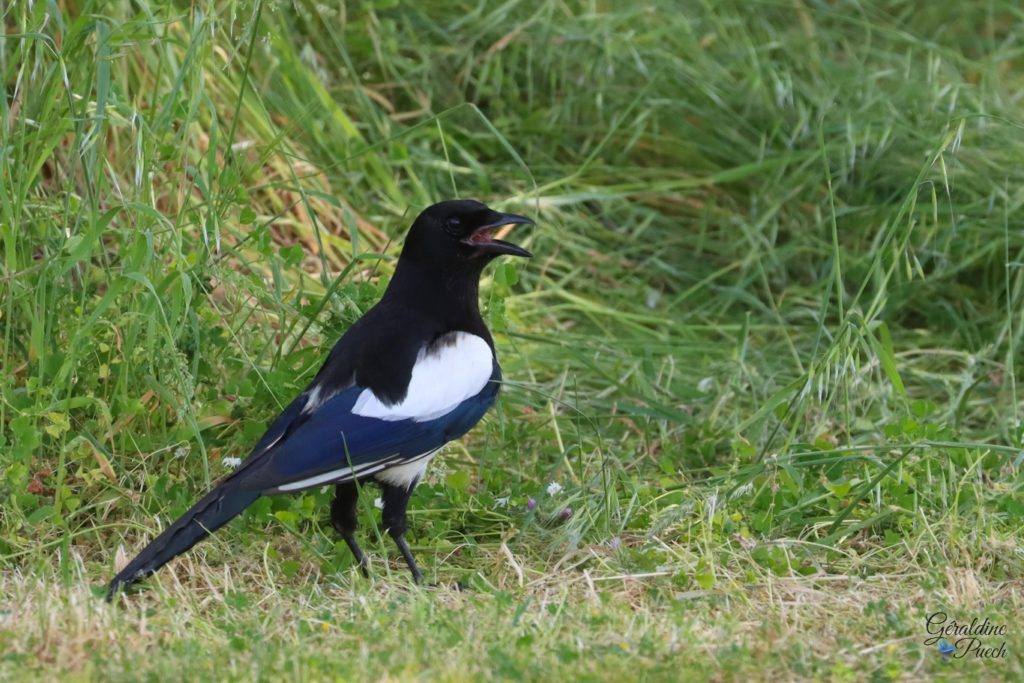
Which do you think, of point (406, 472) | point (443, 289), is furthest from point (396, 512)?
point (443, 289)

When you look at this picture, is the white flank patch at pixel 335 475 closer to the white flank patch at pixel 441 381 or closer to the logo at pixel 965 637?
the white flank patch at pixel 441 381

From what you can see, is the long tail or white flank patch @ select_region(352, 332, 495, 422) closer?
the long tail

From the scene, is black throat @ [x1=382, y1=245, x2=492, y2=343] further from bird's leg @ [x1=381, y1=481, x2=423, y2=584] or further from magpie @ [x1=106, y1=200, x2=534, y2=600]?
bird's leg @ [x1=381, y1=481, x2=423, y2=584]

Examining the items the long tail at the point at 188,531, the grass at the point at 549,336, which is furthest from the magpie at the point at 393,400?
the grass at the point at 549,336

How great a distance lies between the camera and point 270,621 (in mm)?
2707

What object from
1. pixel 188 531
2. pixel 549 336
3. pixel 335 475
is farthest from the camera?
pixel 549 336

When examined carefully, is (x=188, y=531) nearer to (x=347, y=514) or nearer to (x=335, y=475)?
(x=335, y=475)

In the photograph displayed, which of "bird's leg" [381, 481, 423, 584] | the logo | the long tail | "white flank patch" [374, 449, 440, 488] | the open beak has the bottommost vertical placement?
the logo

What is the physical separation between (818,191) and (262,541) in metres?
2.66

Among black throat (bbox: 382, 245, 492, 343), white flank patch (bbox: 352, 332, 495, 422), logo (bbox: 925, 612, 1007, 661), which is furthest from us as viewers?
black throat (bbox: 382, 245, 492, 343)

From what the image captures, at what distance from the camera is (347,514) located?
3145mm

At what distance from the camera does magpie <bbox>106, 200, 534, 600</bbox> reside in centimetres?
286

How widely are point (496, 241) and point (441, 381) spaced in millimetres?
405

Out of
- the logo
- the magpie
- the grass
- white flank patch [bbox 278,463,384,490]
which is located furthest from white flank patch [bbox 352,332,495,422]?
the logo
